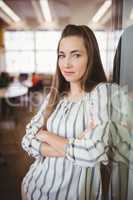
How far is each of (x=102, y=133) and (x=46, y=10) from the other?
507 mm

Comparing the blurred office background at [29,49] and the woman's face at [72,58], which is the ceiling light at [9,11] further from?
the woman's face at [72,58]

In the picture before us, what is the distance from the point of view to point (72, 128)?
87 centimetres

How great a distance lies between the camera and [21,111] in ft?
3.09

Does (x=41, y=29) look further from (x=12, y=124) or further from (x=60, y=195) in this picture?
(x=60, y=195)

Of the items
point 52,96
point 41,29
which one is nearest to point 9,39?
point 41,29

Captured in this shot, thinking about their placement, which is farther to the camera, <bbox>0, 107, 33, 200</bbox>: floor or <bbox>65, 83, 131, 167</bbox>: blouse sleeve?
<bbox>0, 107, 33, 200</bbox>: floor

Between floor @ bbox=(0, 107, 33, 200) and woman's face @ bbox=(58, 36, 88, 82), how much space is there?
0.22m

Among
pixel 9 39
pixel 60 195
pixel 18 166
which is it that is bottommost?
pixel 60 195

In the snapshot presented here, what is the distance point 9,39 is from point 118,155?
0.62m

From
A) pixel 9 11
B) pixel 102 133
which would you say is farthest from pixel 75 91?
pixel 9 11

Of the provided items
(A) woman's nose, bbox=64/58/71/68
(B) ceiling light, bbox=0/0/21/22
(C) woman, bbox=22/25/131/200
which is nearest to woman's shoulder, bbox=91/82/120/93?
(C) woman, bbox=22/25/131/200

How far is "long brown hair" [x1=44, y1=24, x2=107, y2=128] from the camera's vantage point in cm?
86

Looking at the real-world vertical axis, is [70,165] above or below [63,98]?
A: below

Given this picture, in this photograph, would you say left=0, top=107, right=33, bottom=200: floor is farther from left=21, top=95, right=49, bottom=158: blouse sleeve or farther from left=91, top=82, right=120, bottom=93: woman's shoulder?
left=91, top=82, right=120, bottom=93: woman's shoulder
